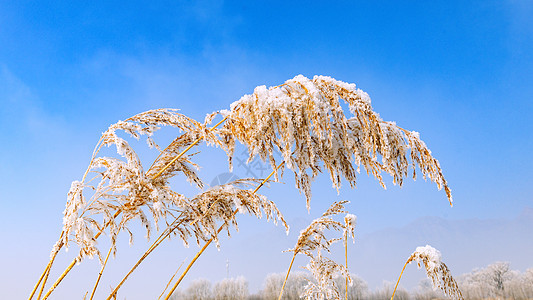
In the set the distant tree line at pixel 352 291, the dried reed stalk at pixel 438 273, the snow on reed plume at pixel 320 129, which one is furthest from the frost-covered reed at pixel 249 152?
the distant tree line at pixel 352 291

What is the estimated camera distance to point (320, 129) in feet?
5.11

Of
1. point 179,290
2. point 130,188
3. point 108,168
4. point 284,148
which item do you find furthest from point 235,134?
point 179,290

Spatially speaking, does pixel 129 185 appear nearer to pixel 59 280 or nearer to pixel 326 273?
pixel 59 280

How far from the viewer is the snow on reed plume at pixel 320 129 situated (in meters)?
1.59

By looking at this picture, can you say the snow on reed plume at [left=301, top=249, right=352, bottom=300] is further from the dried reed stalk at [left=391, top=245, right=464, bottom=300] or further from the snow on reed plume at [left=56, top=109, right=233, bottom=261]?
the snow on reed plume at [left=56, top=109, right=233, bottom=261]

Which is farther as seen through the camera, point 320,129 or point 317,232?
point 317,232

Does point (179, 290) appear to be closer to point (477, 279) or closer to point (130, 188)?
point (130, 188)

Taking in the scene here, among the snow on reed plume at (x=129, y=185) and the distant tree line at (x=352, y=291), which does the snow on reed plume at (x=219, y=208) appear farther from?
the distant tree line at (x=352, y=291)

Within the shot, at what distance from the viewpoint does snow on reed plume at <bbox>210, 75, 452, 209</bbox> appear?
5.22 feet

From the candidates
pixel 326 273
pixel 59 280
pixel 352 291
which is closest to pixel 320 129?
pixel 59 280

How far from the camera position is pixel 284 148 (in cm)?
164

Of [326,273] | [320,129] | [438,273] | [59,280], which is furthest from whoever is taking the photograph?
[326,273]

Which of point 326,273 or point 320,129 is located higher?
point 320,129

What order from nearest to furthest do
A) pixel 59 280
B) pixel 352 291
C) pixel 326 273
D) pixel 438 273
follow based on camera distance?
pixel 59 280 < pixel 438 273 < pixel 326 273 < pixel 352 291
